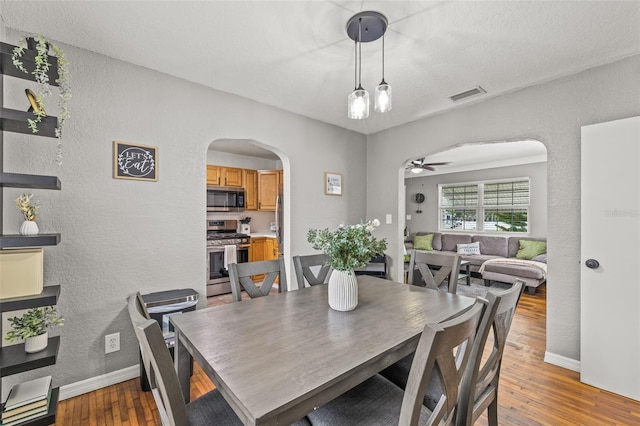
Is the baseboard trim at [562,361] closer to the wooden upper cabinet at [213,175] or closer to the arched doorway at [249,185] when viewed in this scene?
the arched doorway at [249,185]

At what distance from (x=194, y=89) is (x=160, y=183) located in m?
0.93

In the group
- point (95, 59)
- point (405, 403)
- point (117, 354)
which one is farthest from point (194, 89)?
point (405, 403)

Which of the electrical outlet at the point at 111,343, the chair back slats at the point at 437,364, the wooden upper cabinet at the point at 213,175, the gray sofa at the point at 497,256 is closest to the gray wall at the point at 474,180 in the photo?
the gray sofa at the point at 497,256

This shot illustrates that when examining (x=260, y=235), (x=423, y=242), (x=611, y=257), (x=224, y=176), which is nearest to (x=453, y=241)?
(x=423, y=242)

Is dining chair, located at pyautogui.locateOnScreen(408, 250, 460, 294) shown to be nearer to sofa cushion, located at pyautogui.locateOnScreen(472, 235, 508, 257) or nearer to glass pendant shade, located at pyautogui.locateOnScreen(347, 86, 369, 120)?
glass pendant shade, located at pyautogui.locateOnScreen(347, 86, 369, 120)

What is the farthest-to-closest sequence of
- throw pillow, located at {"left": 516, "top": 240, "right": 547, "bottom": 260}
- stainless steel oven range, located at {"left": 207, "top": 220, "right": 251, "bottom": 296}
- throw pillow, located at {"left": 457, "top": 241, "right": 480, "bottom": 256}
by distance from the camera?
throw pillow, located at {"left": 457, "top": 241, "right": 480, "bottom": 256} < throw pillow, located at {"left": 516, "top": 240, "right": 547, "bottom": 260} < stainless steel oven range, located at {"left": 207, "top": 220, "right": 251, "bottom": 296}

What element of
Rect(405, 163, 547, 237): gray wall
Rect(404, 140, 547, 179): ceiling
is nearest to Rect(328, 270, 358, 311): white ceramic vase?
Rect(404, 140, 547, 179): ceiling

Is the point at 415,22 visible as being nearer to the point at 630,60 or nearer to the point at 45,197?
the point at 630,60

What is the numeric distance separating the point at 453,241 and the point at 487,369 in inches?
234

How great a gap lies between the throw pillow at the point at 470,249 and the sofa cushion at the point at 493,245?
0.10 metres

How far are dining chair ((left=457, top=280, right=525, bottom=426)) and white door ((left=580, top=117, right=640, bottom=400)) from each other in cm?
136

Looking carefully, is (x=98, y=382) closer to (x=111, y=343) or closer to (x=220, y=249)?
(x=111, y=343)

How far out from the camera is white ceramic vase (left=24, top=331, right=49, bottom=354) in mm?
1675

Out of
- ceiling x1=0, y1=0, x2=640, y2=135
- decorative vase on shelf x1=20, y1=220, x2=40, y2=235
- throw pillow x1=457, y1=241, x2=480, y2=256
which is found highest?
ceiling x1=0, y1=0, x2=640, y2=135
